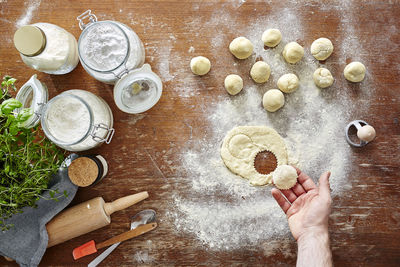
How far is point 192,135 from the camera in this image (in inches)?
61.2

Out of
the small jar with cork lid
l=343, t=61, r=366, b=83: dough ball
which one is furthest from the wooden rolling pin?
l=343, t=61, r=366, b=83: dough ball

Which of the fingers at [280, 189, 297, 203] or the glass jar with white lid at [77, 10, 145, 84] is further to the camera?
the fingers at [280, 189, 297, 203]

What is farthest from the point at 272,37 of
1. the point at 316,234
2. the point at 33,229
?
the point at 33,229

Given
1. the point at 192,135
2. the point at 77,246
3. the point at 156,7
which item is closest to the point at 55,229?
the point at 77,246

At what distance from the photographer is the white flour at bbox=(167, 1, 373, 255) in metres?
1.55

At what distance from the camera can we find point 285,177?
1.42 metres

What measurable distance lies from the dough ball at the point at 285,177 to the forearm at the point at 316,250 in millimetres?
229

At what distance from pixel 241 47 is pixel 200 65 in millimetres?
214

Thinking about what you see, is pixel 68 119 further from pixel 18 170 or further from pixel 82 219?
pixel 82 219

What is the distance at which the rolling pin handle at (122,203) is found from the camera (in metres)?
1.49

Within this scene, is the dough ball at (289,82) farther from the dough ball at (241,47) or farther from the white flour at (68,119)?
the white flour at (68,119)

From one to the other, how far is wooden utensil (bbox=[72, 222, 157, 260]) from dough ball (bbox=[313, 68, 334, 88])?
3.53 feet

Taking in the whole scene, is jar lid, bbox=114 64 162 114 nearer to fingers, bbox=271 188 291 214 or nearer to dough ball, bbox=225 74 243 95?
dough ball, bbox=225 74 243 95

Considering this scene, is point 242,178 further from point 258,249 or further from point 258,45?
point 258,45
